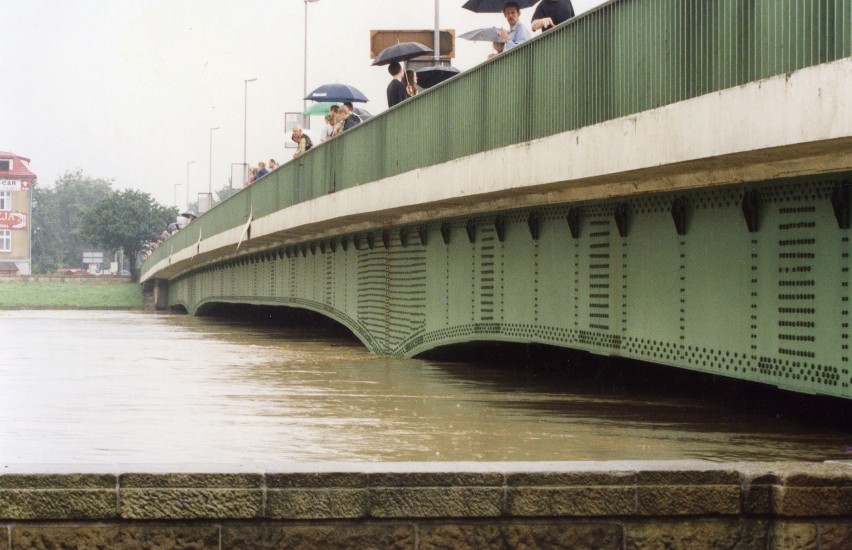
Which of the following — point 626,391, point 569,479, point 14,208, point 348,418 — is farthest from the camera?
point 14,208

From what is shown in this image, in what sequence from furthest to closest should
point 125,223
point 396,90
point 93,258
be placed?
point 93,258, point 125,223, point 396,90

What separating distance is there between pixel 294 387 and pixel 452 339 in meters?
2.53

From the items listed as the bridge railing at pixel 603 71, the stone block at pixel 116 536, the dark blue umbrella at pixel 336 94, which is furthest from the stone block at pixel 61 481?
the dark blue umbrella at pixel 336 94

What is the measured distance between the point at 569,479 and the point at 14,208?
13705 centimetres

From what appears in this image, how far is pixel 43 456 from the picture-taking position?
36.8ft

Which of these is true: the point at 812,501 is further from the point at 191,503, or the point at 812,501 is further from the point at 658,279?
the point at 658,279

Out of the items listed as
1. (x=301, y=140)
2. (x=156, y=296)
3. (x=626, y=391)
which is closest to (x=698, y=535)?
(x=626, y=391)

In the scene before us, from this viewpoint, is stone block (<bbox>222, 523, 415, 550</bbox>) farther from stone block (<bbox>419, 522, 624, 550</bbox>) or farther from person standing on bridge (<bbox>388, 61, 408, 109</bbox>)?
person standing on bridge (<bbox>388, 61, 408, 109</bbox>)

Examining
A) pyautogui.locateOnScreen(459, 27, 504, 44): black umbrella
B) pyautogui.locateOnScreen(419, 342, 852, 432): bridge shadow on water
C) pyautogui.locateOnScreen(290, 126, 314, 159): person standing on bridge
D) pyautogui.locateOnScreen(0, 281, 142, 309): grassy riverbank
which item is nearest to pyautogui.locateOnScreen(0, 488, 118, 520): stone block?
pyautogui.locateOnScreen(419, 342, 852, 432): bridge shadow on water

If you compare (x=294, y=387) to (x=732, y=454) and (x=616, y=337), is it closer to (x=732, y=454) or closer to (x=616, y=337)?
(x=616, y=337)

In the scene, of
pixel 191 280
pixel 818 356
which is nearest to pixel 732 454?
pixel 818 356

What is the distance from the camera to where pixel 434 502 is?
6598 mm

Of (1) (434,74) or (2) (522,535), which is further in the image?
(1) (434,74)

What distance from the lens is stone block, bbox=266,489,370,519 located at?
6.53m
